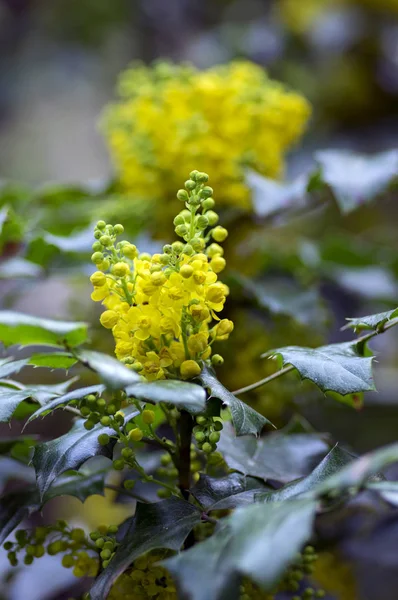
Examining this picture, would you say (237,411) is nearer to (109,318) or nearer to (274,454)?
(109,318)

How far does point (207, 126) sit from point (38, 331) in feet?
1.79

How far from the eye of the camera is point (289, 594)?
2.41 feet

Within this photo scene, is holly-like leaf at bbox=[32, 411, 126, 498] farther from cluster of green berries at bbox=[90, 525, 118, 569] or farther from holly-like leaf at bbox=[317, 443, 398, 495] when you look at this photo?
holly-like leaf at bbox=[317, 443, 398, 495]

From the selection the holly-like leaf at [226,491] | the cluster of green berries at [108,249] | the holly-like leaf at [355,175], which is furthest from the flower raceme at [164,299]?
the holly-like leaf at [355,175]

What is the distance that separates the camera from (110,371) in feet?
1.42

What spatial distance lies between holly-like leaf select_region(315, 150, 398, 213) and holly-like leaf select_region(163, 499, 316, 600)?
20.1 inches

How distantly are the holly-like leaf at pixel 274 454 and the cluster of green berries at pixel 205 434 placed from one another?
9 cm

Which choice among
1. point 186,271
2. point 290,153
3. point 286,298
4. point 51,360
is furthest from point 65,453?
point 290,153

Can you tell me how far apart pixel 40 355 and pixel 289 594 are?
1.40 feet

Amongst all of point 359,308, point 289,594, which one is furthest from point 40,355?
point 359,308

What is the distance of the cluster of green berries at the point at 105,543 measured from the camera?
53cm

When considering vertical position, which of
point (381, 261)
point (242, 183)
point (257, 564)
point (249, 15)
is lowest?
point (257, 564)

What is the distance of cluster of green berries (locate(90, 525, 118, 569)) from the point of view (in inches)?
20.9

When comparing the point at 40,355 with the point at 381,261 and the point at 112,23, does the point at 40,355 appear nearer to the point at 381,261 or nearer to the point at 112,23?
the point at 381,261
